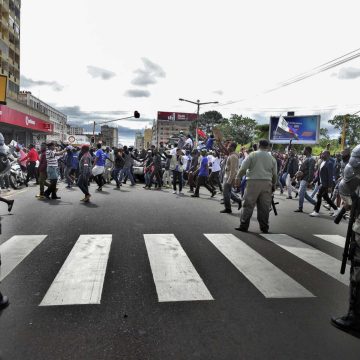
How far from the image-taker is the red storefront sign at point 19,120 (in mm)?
30188

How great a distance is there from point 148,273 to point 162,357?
194 centimetres

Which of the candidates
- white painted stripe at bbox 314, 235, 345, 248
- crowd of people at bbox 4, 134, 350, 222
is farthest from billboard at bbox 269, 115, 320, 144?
white painted stripe at bbox 314, 235, 345, 248

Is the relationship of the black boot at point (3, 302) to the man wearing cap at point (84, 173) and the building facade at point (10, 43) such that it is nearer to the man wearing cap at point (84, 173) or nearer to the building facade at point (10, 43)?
the man wearing cap at point (84, 173)

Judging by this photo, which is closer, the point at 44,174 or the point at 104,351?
the point at 104,351

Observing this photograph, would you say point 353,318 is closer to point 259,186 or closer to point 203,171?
point 259,186

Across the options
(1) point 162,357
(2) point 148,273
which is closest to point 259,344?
(1) point 162,357

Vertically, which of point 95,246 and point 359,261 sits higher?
point 359,261

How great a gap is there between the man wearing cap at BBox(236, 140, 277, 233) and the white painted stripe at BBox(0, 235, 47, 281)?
3.75m

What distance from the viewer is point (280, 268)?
16.4 ft

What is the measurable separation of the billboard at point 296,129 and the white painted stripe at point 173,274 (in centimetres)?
2869

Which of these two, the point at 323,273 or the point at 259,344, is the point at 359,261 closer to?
the point at 259,344

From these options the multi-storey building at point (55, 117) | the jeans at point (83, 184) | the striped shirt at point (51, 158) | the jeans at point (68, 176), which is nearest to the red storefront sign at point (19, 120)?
the jeans at point (68, 176)

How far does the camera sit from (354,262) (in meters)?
3.34

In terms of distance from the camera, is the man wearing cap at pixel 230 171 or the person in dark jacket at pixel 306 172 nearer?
the man wearing cap at pixel 230 171
